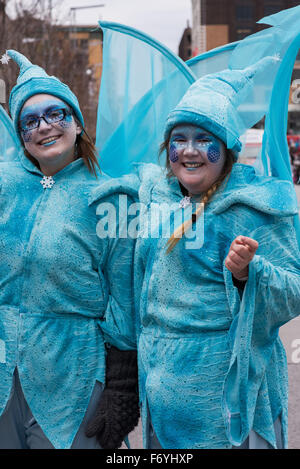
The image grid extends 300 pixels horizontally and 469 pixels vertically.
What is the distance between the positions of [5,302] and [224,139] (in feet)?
3.45

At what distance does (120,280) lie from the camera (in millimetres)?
2514

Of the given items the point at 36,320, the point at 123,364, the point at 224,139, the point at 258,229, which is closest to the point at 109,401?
the point at 123,364

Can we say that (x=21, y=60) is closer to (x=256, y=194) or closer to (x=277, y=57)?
(x=277, y=57)

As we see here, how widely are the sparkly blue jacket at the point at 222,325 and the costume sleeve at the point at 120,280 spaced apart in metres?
0.25

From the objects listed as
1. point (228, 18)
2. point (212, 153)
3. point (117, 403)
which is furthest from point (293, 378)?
point (228, 18)

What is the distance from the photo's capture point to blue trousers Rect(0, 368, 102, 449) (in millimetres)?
2479

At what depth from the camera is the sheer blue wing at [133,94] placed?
283 cm

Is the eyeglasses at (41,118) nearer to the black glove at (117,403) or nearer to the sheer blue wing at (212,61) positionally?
the sheer blue wing at (212,61)

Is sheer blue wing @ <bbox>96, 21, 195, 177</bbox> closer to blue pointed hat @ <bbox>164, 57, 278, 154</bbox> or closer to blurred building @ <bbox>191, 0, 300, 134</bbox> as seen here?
blue pointed hat @ <bbox>164, 57, 278, 154</bbox>

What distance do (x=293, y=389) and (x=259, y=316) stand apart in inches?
119

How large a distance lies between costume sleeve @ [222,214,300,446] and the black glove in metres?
0.50

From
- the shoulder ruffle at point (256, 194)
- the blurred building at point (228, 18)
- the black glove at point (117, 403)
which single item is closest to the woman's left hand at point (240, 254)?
the shoulder ruffle at point (256, 194)

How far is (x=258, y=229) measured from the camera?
2.13 metres
